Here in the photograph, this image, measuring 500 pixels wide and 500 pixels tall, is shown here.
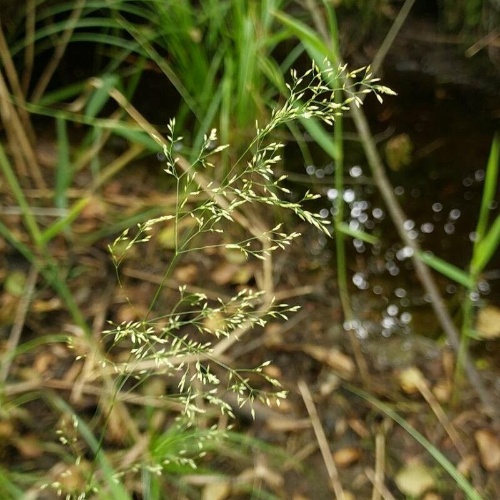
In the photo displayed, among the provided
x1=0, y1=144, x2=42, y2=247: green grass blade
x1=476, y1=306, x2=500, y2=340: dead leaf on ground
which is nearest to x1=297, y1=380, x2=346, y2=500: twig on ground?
x1=476, y1=306, x2=500, y2=340: dead leaf on ground

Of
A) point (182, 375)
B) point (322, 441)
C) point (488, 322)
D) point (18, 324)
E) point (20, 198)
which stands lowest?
point (488, 322)

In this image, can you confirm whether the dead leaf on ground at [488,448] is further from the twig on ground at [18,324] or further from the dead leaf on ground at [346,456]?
the twig on ground at [18,324]

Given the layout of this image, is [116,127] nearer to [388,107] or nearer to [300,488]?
[300,488]

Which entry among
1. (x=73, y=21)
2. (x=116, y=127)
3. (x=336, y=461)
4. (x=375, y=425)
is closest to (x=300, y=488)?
(x=336, y=461)

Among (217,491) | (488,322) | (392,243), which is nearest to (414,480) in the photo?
(217,491)

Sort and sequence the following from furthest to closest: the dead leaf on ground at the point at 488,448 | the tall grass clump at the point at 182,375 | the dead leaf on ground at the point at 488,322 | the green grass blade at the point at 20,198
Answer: the dead leaf on ground at the point at 488,322
the dead leaf on ground at the point at 488,448
the green grass blade at the point at 20,198
the tall grass clump at the point at 182,375

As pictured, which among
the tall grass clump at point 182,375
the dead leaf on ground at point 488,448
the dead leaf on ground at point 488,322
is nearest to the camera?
the tall grass clump at point 182,375

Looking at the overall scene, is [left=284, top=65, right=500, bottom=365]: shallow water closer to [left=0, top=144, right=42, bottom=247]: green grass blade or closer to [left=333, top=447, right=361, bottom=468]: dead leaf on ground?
[left=333, top=447, right=361, bottom=468]: dead leaf on ground

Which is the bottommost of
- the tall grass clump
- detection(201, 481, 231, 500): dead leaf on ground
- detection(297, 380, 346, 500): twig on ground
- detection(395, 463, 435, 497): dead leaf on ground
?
detection(395, 463, 435, 497): dead leaf on ground

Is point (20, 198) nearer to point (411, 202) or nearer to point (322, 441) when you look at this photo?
point (322, 441)

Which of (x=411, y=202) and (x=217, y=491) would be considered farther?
(x=411, y=202)

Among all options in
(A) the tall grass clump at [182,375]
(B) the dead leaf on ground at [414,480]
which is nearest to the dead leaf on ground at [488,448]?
(B) the dead leaf on ground at [414,480]
